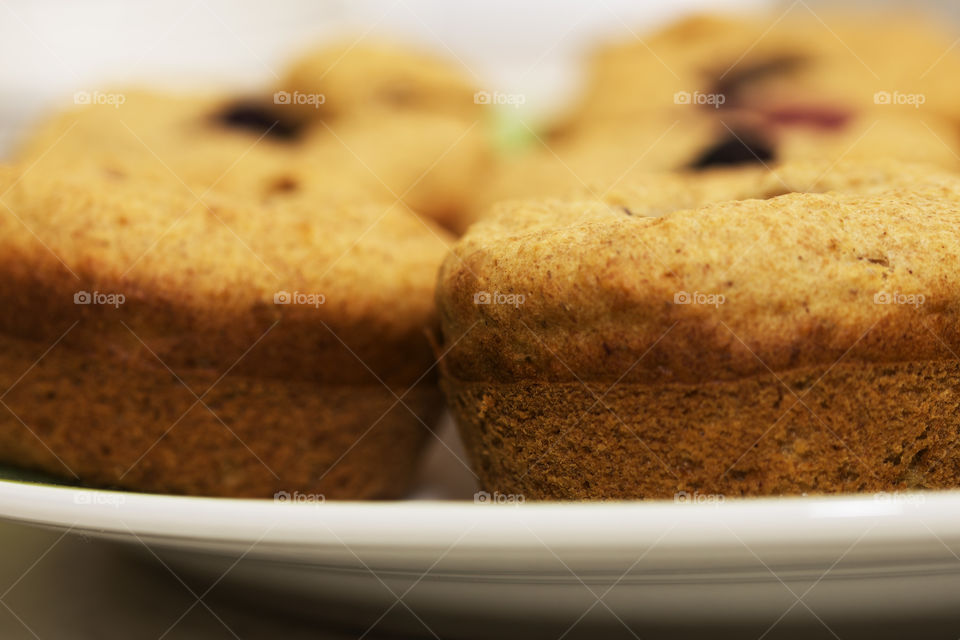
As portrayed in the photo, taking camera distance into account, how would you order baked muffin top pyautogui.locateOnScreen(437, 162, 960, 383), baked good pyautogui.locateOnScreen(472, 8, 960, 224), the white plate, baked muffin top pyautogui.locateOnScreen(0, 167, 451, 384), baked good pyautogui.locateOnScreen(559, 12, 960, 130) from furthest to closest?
baked good pyautogui.locateOnScreen(559, 12, 960, 130) < baked good pyautogui.locateOnScreen(472, 8, 960, 224) < baked muffin top pyautogui.locateOnScreen(0, 167, 451, 384) < baked muffin top pyautogui.locateOnScreen(437, 162, 960, 383) < the white plate

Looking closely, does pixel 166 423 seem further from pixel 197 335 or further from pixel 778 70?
pixel 778 70

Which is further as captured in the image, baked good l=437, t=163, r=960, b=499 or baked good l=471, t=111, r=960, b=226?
baked good l=471, t=111, r=960, b=226

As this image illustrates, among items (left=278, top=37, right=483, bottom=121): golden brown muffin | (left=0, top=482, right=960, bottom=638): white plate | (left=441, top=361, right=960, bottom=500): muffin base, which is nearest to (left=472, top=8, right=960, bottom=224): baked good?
(left=278, top=37, right=483, bottom=121): golden brown muffin

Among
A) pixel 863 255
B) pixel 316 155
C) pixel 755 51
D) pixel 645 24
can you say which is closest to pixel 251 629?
pixel 863 255

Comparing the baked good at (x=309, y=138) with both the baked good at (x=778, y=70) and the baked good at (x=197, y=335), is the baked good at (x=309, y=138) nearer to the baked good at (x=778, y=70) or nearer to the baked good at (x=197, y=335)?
the baked good at (x=197, y=335)

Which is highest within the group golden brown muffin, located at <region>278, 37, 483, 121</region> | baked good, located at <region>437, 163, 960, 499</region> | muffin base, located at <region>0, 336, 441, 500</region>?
golden brown muffin, located at <region>278, 37, 483, 121</region>

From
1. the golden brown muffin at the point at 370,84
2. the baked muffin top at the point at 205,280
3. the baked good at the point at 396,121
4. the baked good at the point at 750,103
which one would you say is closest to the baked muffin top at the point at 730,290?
the baked muffin top at the point at 205,280

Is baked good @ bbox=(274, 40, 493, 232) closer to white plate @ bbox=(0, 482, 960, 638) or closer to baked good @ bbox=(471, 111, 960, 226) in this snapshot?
baked good @ bbox=(471, 111, 960, 226)

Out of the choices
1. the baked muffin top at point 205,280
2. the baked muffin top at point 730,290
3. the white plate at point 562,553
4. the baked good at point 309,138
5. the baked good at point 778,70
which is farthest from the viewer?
the baked good at point 778,70
